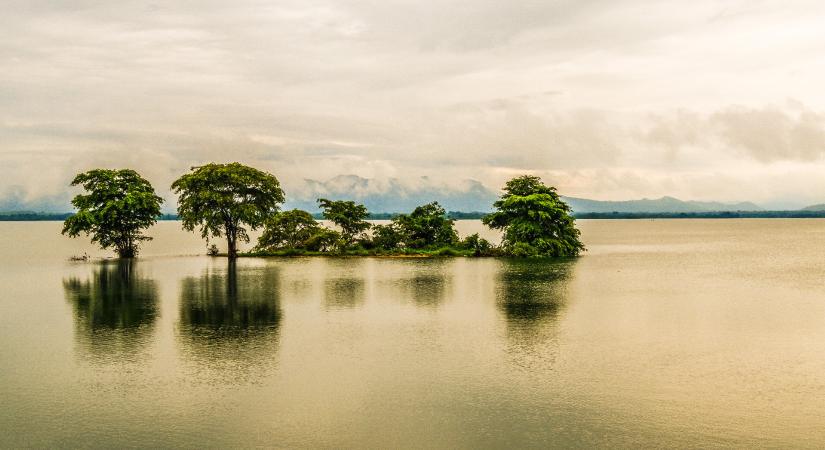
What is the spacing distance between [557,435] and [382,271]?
40.9 metres

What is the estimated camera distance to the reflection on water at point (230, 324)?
78.4 ft

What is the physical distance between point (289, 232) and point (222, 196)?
37.4 feet

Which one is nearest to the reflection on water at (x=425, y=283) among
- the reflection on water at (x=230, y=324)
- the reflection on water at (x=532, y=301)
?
the reflection on water at (x=532, y=301)

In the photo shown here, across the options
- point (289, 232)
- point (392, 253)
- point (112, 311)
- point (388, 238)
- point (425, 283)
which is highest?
point (289, 232)

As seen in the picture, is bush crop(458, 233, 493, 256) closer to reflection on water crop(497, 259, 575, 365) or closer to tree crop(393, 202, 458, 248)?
tree crop(393, 202, 458, 248)

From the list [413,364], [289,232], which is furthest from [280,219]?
[413,364]

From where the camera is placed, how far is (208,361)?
2458 centimetres

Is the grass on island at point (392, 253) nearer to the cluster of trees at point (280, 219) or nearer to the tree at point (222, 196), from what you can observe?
the cluster of trees at point (280, 219)

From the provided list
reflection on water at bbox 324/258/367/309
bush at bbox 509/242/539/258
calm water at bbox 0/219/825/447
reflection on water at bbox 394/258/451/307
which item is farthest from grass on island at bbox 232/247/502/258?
calm water at bbox 0/219/825/447

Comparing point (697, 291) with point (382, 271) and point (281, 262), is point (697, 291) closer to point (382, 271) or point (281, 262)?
point (382, 271)

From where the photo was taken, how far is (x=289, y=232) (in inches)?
2960

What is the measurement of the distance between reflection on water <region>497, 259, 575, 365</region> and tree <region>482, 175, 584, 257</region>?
624 cm

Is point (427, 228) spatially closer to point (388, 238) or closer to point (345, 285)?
point (388, 238)

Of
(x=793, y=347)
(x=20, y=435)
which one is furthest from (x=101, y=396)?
(x=793, y=347)
